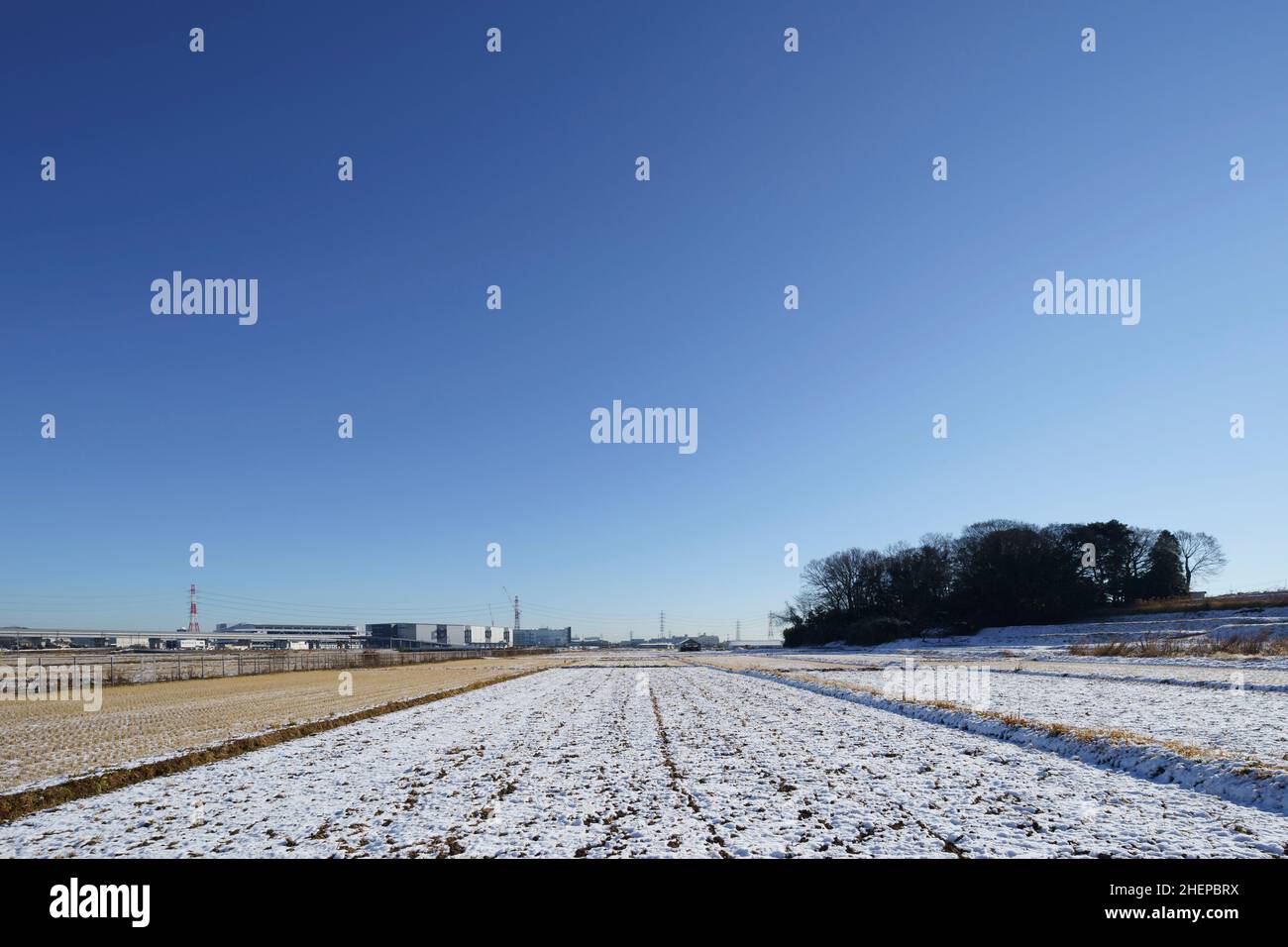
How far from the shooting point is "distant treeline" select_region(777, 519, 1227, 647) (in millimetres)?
107312

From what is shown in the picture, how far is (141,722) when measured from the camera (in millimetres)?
27406

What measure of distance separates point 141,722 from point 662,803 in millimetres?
26161

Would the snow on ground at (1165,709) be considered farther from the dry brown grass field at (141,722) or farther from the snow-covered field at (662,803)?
the dry brown grass field at (141,722)

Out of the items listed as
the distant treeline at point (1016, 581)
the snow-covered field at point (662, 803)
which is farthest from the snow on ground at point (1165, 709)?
the distant treeline at point (1016, 581)

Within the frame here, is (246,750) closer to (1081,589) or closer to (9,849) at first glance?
(9,849)

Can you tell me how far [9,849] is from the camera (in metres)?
10.3

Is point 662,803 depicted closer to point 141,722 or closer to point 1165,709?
point 1165,709

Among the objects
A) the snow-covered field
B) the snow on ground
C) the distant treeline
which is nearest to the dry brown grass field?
the snow-covered field

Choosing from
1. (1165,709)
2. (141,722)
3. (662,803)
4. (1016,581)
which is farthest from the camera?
(1016,581)

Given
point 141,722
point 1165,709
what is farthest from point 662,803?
point 141,722

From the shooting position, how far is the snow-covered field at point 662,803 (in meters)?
9.68

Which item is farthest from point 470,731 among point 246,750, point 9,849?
point 9,849
